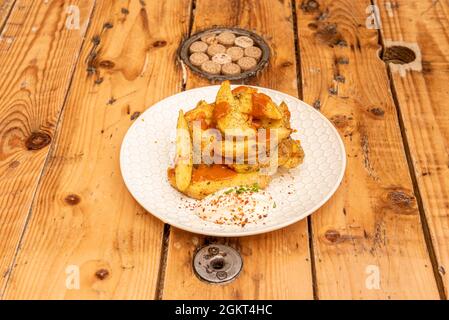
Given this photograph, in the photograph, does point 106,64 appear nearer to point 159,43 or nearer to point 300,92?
point 159,43

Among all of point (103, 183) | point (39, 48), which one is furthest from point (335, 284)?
point (39, 48)

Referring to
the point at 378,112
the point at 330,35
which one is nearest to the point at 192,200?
the point at 378,112

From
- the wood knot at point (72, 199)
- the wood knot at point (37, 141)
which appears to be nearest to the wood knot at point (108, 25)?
the wood knot at point (37, 141)

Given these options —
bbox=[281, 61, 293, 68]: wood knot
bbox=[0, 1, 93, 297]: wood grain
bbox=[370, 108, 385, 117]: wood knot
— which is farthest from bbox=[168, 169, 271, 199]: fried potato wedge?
bbox=[281, 61, 293, 68]: wood knot

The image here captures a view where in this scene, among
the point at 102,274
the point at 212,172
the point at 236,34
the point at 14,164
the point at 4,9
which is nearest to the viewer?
the point at 102,274

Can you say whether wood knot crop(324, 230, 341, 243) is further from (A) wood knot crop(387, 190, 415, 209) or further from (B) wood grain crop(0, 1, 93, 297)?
(B) wood grain crop(0, 1, 93, 297)

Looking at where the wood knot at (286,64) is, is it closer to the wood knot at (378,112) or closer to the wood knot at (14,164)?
Answer: the wood knot at (378,112)
